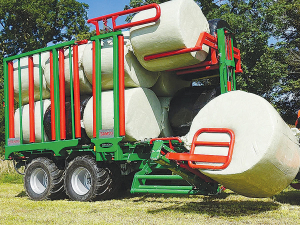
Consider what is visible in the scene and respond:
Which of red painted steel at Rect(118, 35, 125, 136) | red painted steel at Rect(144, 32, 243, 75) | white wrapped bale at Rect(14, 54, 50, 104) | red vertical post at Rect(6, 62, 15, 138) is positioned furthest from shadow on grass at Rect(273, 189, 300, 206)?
red vertical post at Rect(6, 62, 15, 138)

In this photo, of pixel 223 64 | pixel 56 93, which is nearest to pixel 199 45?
pixel 223 64

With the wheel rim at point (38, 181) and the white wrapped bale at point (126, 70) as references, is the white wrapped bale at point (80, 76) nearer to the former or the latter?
the white wrapped bale at point (126, 70)

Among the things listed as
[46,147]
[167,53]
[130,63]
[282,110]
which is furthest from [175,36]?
[282,110]

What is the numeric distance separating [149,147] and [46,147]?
2.49 metres

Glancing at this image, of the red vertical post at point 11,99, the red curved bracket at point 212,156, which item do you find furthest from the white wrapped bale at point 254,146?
the red vertical post at point 11,99

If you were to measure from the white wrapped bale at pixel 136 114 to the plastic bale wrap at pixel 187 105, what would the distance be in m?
0.34

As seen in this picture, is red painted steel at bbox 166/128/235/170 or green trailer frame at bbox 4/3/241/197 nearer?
red painted steel at bbox 166/128/235/170

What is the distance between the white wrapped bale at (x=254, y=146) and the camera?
572cm

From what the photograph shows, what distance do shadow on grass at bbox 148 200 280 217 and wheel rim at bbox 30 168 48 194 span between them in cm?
372

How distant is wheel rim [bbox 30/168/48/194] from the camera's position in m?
9.80

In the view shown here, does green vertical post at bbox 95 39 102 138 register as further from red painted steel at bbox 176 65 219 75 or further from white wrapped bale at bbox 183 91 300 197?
white wrapped bale at bbox 183 91 300 197

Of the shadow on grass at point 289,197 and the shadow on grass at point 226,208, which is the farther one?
the shadow on grass at point 289,197

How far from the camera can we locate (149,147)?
8.36 metres

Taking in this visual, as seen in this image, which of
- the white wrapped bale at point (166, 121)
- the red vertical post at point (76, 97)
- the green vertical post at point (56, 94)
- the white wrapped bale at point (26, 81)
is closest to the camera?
→ the white wrapped bale at point (166, 121)
